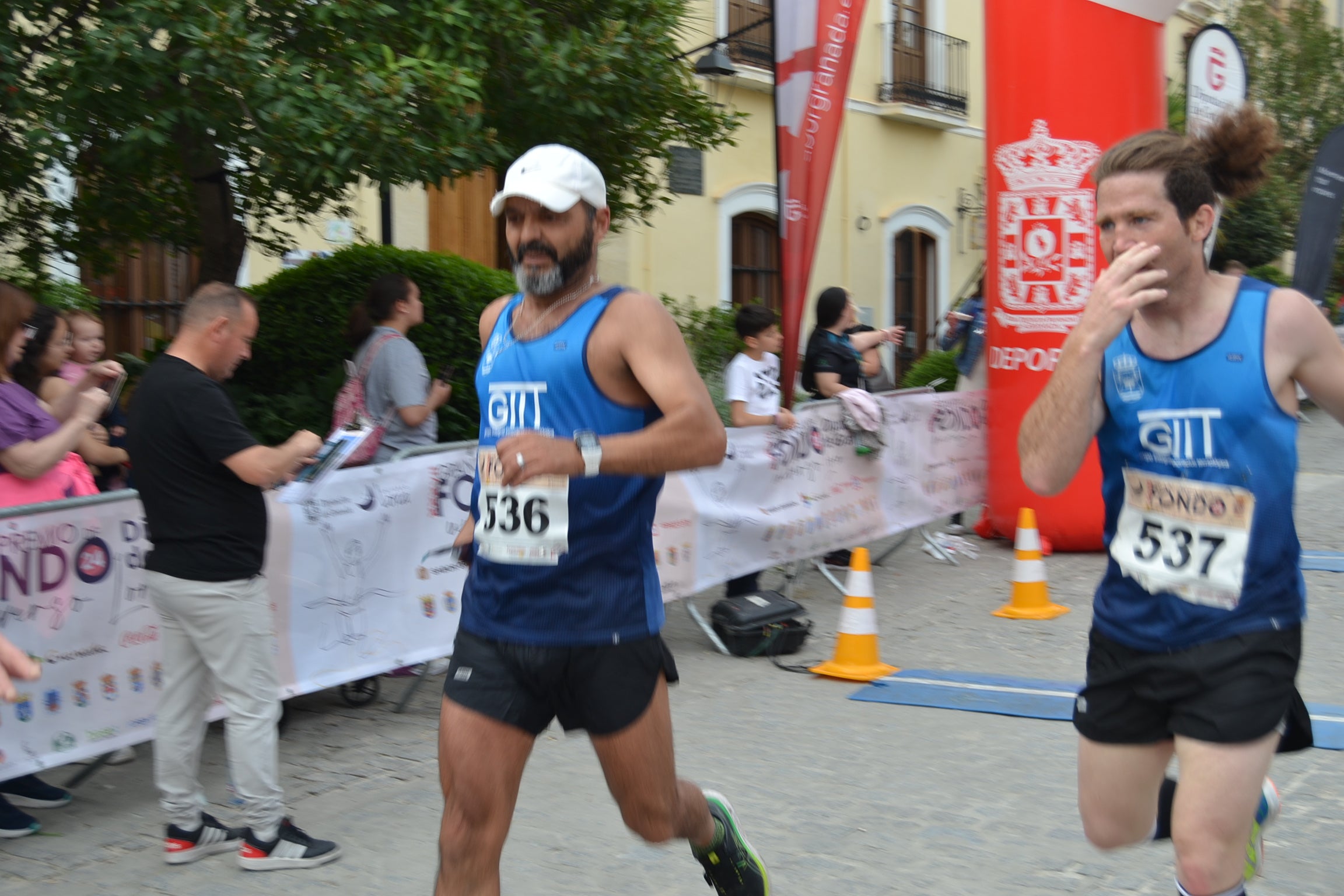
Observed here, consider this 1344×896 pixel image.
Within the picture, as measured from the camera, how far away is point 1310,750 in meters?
5.18

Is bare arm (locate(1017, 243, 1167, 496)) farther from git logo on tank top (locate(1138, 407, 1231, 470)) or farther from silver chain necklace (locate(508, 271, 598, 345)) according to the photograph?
silver chain necklace (locate(508, 271, 598, 345))

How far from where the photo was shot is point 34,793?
491 cm

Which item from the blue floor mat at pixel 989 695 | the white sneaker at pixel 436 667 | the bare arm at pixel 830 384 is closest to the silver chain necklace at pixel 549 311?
the white sneaker at pixel 436 667

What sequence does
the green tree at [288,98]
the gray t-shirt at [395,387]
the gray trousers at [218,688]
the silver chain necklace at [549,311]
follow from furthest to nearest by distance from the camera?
the gray t-shirt at [395,387], the green tree at [288,98], the gray trousers at [218,688], the silver chain necklace at [549,311]

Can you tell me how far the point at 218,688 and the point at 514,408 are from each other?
183cm

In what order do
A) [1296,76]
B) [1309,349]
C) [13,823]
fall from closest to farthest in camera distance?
[1309,349]
[13,823]
[1296,76]

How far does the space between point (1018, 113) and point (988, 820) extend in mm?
6363

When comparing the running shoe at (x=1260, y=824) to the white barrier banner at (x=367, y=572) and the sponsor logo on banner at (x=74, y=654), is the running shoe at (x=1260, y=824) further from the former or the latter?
the sponsor logo on banner at (x=74, y=654)

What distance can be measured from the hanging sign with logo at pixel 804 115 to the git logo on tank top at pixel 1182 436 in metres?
5.83

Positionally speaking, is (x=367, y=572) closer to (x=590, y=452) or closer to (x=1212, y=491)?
(x=590, y=452)

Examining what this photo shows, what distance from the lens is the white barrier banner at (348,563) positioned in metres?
4.55

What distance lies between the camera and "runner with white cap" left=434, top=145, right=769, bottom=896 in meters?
3.02

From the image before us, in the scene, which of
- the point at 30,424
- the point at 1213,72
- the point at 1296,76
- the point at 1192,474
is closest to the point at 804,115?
the point at 1213,72

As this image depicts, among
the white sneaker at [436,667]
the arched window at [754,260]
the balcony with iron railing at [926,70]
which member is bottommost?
the white sneaker at [436,667]
